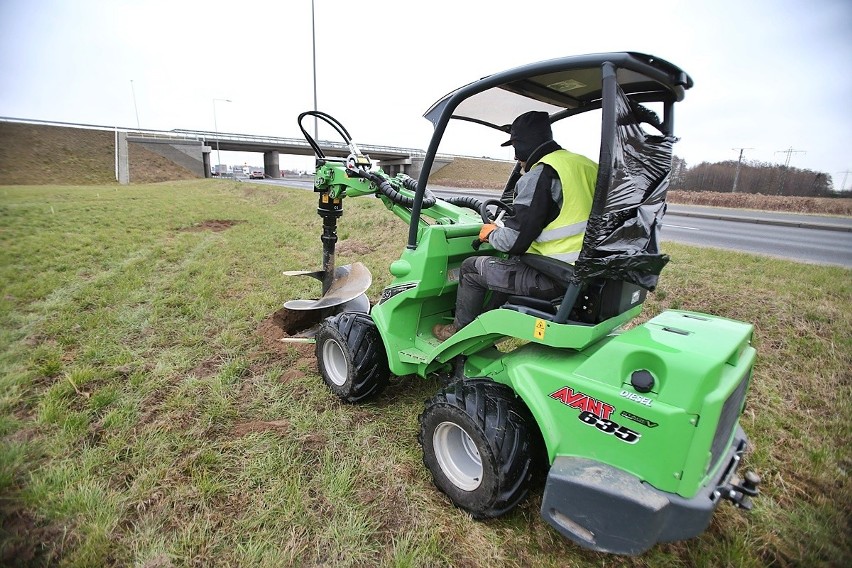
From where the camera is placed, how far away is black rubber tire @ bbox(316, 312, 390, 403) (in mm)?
3363

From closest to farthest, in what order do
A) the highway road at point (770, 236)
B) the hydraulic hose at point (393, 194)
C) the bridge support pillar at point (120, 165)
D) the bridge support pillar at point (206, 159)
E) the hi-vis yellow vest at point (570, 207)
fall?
the hi-vis yellow vest at point (570, 207) < the hydraulic hose at point (393, 194) < the highway road at point (770, 236) < the bridge support pillar at point (120, 165) < the bridge support pillar at point (206, 159)

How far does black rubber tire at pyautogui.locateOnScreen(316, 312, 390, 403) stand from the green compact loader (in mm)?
289

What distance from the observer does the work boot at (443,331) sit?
3287mm

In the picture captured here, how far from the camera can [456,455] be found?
2.65 metres

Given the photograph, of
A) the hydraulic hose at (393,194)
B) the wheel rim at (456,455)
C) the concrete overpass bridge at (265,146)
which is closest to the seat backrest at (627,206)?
the wheel rim at (456,455)

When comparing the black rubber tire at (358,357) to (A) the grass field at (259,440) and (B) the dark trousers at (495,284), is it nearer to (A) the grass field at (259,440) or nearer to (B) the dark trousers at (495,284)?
(A) the grass field at (259,440)

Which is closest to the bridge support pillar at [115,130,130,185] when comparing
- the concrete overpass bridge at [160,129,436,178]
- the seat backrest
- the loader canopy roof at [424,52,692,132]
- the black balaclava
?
the loader canopy roof at [424,52,692,132]

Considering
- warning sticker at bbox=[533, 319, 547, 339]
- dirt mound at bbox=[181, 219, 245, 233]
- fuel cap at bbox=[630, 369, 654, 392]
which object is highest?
warning sticker at bbox=[533, 319, 547, 339]

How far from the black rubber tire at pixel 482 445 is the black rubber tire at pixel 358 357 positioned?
0.90 m

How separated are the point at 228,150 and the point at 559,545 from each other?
54.5 m

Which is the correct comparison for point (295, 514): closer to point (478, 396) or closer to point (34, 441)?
point (478, 396)

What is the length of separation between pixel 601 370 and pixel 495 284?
→ 80cm

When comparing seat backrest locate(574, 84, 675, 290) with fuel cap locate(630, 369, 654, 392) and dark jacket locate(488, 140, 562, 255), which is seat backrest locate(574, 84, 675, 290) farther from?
fuel cap locate(630, 369, 654, 392)

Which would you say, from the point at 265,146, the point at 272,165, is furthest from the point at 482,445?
the point at 272,165
